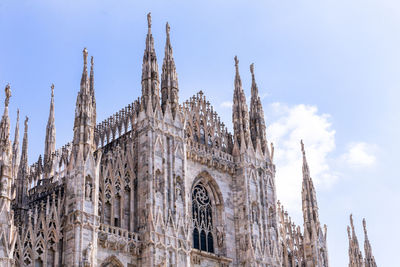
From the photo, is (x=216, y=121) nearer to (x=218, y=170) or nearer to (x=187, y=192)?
(x=218, y=170)

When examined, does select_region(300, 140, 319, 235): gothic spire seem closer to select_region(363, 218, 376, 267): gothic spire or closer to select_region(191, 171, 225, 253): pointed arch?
select_region(191, 171, 225, 253): pointed arch

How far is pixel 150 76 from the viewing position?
1421 inches

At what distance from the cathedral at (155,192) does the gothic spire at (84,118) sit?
6cm

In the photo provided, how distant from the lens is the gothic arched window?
3609cm

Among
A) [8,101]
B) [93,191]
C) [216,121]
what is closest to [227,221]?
[216,121]

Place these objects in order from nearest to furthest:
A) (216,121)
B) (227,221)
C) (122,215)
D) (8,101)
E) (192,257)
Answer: (8,101), (122,215), (192,257), (227,221), (216,121)

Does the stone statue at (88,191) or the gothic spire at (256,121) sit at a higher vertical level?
the gothic spire at (256,121)

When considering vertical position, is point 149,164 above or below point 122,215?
above

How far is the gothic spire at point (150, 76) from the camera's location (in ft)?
116

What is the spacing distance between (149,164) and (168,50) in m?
7.88

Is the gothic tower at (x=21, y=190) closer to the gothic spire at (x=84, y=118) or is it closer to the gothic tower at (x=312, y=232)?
the gothic spire at (x=84, y=118)

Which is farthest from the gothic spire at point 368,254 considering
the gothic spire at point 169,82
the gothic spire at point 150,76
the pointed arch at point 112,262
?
the pointed arch at point 112,262

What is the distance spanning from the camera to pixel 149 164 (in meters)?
33.4

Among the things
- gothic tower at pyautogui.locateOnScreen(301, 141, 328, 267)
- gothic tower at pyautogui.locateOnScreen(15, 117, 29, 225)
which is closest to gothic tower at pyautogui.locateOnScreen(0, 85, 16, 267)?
gothic tower at pyautogui.locateOnScreen(15, 117, 29, 225)
